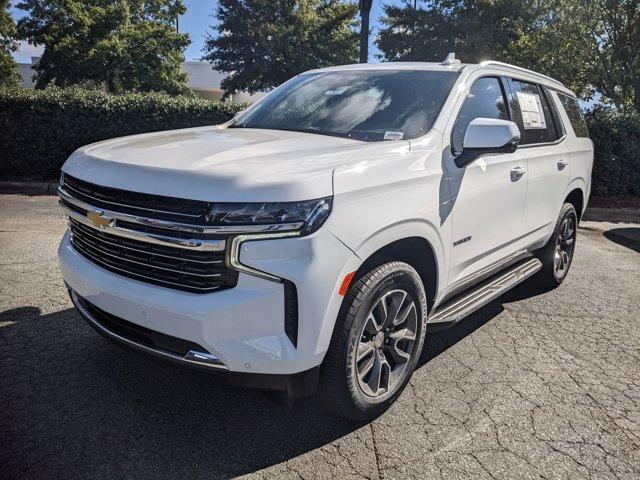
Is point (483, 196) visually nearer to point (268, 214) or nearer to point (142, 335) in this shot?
point (268, 214)

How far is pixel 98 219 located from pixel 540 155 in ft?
10.9

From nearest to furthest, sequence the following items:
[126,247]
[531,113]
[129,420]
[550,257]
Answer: [126,247] < [129,420] < [531,113] < [550,257]

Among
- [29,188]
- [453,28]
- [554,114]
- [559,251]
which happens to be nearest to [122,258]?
[554,114]

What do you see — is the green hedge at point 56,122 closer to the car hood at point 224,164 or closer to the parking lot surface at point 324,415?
the parking lot surface at point 324,415

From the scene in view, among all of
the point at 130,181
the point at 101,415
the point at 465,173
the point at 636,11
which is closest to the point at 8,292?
the point at 101,415

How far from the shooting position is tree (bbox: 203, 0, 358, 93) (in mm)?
27953

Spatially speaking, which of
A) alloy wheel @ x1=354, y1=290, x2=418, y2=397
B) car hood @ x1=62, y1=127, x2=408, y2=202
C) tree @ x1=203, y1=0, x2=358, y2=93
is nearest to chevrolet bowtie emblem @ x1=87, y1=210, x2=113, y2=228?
car hood @ x1=62, y1=127, x2=408, y2=202

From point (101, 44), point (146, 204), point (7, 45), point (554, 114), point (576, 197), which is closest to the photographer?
point (146, 204)

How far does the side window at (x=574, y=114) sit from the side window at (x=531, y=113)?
58 centimetres

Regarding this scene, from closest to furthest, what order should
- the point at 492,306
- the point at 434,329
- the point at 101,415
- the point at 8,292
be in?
the point at 101,415 → the point at 434,329 → the point at 8,292 → the point at 492,306

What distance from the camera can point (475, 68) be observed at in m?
3.65

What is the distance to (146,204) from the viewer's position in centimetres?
230

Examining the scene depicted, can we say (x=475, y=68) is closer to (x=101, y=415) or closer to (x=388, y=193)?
(x=388, y=193)

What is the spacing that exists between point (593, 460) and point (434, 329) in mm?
1013
